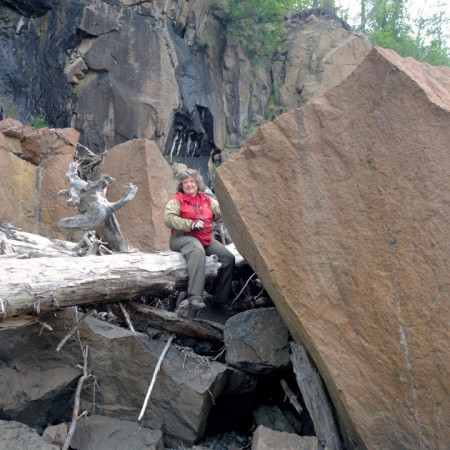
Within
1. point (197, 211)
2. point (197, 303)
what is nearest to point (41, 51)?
point (197, 211)

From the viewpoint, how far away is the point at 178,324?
362 cm

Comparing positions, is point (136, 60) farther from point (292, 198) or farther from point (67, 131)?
point (292, 198)

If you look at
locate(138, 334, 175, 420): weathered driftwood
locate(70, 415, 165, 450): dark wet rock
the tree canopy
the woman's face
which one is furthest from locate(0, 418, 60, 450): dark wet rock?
the tree canopy

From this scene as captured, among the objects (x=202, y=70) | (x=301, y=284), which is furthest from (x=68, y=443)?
(x=202, y=70)

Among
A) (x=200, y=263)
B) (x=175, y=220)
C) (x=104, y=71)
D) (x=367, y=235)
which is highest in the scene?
(x=104, y=71)

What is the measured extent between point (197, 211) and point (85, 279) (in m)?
1.23

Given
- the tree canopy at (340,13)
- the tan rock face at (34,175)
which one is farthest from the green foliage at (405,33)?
the tan rock face at (34,175)

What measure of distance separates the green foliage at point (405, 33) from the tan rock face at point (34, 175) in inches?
570

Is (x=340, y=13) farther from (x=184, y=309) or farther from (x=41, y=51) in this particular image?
(x=184, y=309)

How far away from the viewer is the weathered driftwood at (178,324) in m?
3.61

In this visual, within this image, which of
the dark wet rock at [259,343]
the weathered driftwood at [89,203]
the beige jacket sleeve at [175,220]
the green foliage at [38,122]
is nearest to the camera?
the dark wet rock at [259,343]

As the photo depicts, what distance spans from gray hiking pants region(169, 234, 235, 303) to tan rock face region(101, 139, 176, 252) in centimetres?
206

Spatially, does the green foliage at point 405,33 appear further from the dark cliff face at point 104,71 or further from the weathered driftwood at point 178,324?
the weathered driftwood at point 178,324

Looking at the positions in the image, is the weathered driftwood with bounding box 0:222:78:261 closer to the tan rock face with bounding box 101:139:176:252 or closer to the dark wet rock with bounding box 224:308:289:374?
the tan rock face with bounding box 101:139:176:252
